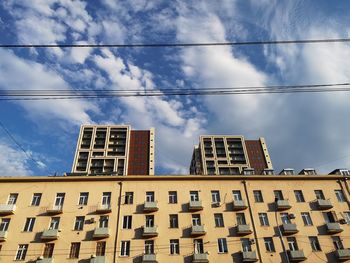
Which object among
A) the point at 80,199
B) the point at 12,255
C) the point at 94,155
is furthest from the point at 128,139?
the point at 12,255

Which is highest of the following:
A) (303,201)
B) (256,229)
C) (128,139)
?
(128,139)

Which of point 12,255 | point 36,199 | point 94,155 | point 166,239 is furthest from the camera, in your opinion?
point 94,155

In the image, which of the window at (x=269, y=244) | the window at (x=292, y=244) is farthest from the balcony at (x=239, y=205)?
the window at (x=292, y=244)

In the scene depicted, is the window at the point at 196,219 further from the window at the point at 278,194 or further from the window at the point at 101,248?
the window at the point at 278,194

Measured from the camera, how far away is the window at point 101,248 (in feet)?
100

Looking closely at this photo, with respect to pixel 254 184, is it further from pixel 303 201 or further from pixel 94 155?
pixel 94 155

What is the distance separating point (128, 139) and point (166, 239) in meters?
60.0

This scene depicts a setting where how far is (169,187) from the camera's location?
36.2 m

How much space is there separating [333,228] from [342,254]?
2913 mm

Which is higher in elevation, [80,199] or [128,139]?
[128,139]

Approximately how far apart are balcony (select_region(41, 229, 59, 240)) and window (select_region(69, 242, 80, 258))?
2070 millimetres

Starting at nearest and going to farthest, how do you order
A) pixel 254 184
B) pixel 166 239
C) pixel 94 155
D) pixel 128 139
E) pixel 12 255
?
pixel 12 255
pixel 166 239
pixel 254 184
pixel 94 155
pixel 128 139

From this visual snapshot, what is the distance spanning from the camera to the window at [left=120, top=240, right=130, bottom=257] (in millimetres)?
30578

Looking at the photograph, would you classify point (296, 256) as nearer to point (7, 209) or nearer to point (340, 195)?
point (340, 195)
